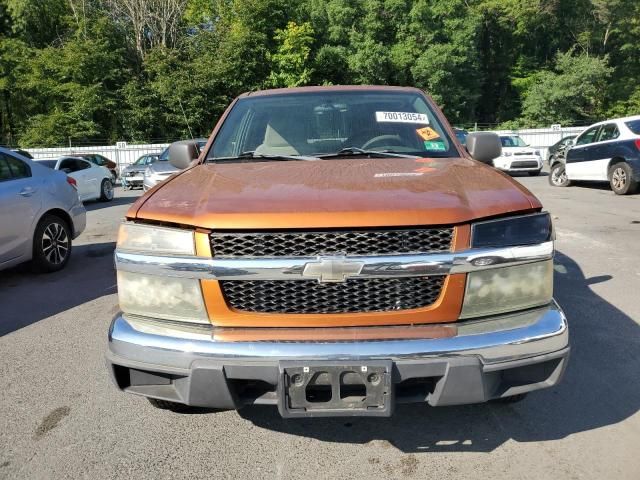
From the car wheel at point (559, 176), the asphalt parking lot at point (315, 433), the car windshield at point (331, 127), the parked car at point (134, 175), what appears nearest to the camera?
the asphalt parking lot at point (315, 433)

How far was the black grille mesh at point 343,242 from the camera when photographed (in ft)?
7.07

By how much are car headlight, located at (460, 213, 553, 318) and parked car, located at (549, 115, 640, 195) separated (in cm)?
1086

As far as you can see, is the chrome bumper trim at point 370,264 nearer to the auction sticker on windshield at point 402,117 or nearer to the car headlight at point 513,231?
the car headlight at point 513,231

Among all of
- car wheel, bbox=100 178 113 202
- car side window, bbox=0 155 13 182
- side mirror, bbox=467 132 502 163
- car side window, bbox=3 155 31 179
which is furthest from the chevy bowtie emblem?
car wheel, bbox=100 178 113 202

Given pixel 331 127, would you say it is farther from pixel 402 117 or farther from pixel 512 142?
pixel 512 142

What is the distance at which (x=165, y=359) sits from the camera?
2.19 m

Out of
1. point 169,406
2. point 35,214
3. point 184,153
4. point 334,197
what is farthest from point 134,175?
point 334,197

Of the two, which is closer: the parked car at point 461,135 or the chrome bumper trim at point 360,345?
the chrome bumper trim at point 360,345

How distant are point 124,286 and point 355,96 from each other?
7.10ft

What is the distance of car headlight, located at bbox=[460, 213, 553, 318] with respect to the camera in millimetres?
2211

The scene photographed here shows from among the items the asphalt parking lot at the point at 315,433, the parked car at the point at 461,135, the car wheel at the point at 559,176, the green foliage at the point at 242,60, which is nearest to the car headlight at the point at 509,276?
the asphalt parking lot at the point at 315,433

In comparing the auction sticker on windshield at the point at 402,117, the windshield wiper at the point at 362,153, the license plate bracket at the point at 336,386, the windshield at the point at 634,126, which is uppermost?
the auction sticker on windshield at the point at 402,117

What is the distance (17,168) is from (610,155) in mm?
11937

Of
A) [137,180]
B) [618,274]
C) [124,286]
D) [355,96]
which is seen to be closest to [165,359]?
[124,286]
